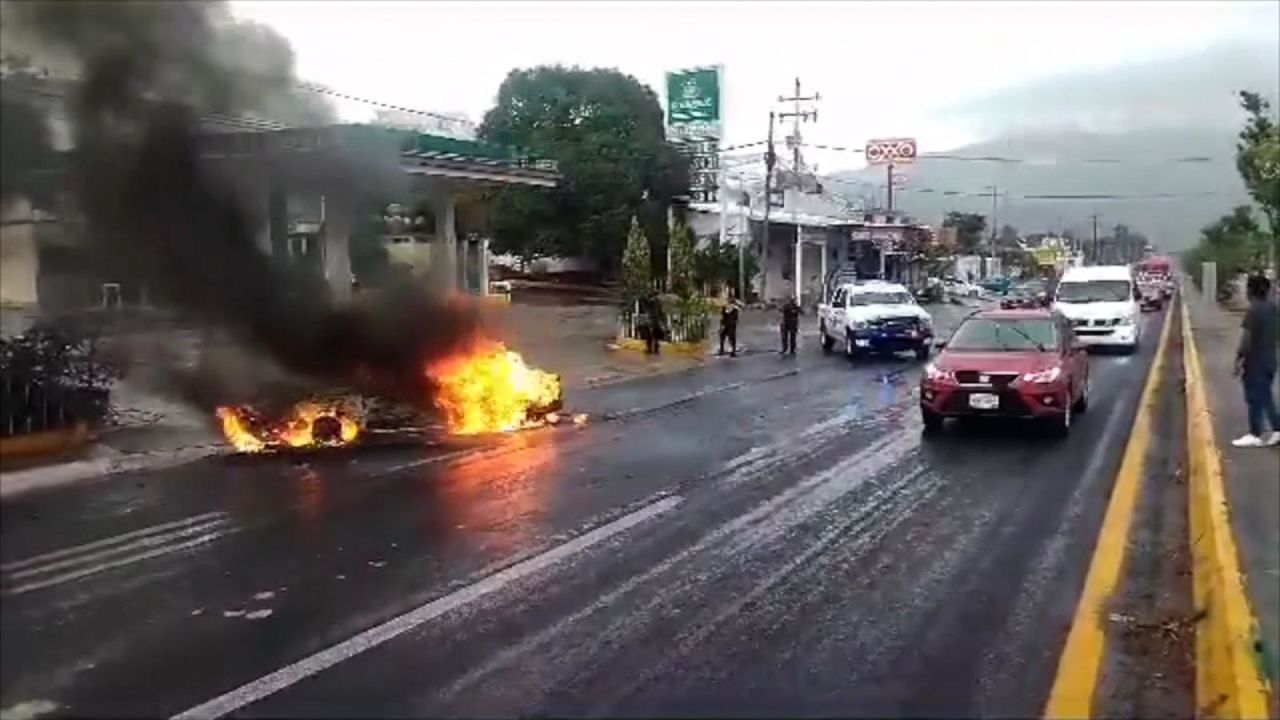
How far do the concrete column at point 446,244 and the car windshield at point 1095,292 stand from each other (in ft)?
60.2

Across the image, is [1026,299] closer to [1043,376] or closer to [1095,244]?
[1043,376]

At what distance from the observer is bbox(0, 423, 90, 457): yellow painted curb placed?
356cm

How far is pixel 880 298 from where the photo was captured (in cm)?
2734

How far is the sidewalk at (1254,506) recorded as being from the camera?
5.71 m

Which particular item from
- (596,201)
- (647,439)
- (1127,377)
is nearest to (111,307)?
(647,439)

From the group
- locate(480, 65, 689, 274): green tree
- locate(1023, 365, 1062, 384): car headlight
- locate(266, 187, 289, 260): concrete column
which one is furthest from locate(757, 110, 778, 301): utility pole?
locate(266, 187, 289, 260): concrete column

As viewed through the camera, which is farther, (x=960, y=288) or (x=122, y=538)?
(x=960, y=288)

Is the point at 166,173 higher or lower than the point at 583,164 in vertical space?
lower

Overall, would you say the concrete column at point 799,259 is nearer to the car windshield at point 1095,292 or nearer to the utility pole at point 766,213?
the utility pole at point 766,213

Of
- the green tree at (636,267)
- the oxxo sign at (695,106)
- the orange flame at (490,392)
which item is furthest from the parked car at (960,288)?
the orange flame at (490,392)

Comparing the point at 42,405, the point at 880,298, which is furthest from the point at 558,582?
the point at 880,298

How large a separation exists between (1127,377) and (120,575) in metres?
16.9

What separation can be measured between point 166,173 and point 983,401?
889 centimetres

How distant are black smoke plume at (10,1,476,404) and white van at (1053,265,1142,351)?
21002 mm
